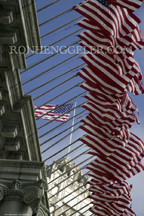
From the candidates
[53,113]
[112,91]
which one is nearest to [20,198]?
[112,91]

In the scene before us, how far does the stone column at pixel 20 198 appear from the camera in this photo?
36.4 feet

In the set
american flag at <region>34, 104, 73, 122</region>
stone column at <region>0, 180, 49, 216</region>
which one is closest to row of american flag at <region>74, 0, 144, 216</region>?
american flag at <region>34, 104, 73, 122</region>

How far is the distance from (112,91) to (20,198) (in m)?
6.68

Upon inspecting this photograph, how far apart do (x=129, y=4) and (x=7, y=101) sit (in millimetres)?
6173

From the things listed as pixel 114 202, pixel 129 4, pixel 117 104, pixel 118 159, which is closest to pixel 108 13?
pixel 129 4

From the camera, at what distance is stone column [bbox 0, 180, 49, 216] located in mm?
11094

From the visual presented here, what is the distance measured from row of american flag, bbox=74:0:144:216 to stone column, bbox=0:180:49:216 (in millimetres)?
6116

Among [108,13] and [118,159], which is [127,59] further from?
[118,159]

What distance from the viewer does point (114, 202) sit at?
70.3 feet

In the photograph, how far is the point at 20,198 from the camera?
11469mm

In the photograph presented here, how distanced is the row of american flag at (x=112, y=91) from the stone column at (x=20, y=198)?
6.12 meters

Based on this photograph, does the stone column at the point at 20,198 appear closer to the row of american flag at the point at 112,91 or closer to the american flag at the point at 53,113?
the row of american flag at the point at 112,91

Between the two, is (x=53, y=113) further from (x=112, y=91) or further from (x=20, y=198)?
(x=20, y=198)

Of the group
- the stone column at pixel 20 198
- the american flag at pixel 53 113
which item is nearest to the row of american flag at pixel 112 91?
the american flag at pixel 53 113
